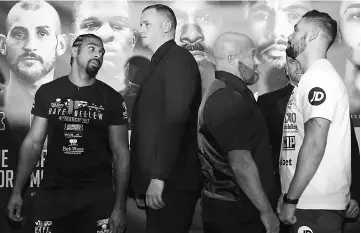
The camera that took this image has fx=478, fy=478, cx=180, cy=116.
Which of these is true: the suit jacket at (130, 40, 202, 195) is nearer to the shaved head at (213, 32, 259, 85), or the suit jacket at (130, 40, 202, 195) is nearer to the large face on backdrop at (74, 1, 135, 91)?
the shaved head at (213, 32, 259, 85)

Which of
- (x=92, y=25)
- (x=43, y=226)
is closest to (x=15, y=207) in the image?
(x=43, y=226)

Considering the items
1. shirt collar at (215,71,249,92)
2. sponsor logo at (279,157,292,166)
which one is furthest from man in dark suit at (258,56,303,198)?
shirt collar at (215,71,249,92)

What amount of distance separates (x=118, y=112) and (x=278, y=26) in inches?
45.0

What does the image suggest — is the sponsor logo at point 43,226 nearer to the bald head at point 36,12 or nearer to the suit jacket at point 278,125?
the bald head at point 36,12

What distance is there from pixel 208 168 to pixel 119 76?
91 centimetres

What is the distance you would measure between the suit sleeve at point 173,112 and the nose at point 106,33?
1.90ft

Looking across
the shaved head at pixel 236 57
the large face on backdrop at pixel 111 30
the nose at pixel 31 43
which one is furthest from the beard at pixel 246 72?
the nose at pixel 31 43

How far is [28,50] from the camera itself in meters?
2.98

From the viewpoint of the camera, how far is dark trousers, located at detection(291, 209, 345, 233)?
2.19 meters

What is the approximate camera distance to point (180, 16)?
9.80 feet

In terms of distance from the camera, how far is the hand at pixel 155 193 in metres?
2.44

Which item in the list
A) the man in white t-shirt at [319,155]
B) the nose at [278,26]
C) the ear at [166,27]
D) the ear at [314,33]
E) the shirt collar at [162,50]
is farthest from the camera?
the nose at [278,26]

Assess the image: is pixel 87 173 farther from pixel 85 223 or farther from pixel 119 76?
pixel 119 76

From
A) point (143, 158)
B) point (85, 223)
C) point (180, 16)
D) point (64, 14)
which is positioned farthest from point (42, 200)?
point (180, 16)
